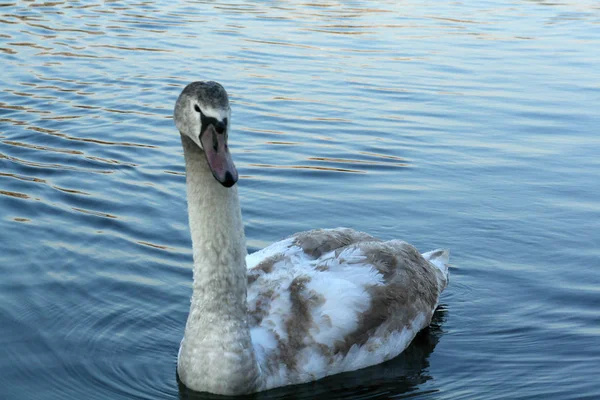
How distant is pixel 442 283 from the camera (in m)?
8.66

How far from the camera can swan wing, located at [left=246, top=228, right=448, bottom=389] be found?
7.05 meters

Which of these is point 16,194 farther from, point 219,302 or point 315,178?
point 219,302

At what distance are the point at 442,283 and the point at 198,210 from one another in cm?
275

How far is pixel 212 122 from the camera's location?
6059 millimetres

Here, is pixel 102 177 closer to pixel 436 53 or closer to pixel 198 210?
pixel 198 210

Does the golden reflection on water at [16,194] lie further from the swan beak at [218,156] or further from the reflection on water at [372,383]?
the swan beak at [218,156]

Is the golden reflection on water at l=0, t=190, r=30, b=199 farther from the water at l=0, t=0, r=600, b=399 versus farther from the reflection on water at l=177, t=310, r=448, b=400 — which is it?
the reflection on water at l=177, t=310, r=448, b=400

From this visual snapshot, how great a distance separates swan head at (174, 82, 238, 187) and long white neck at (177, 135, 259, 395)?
608 millimetres

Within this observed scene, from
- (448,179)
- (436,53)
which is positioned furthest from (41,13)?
(448,179)

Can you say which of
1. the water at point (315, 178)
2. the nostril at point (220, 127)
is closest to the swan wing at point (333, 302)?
the water at point (315, 178)

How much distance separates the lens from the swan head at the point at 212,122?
19.6 feet

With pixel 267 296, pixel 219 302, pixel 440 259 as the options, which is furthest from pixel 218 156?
pixel 440 259

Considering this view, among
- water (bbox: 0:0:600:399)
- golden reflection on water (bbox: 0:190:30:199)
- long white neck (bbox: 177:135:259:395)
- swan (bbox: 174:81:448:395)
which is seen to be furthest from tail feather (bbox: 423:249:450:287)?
golden reflection on water (bbox: 0:190:30:199)

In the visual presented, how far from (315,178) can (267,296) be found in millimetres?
4767
